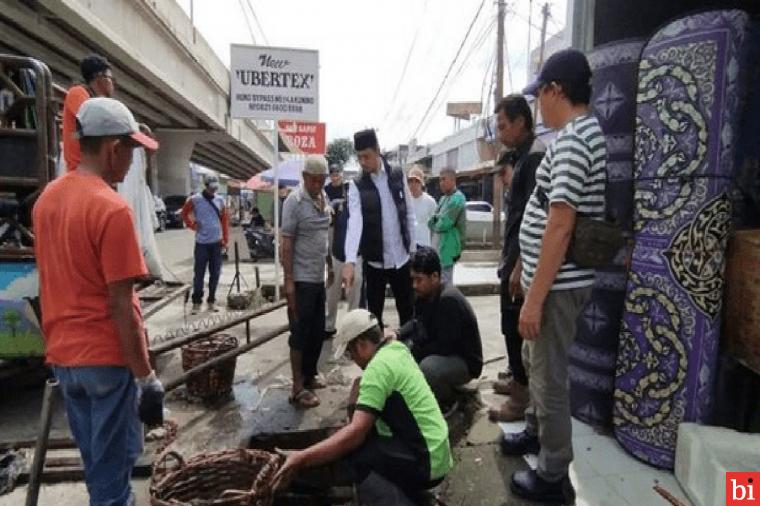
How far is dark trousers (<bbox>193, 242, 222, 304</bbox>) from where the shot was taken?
22.1ft

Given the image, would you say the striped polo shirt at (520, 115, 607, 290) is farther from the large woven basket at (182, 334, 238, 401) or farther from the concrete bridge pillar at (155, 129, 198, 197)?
the concrete bridge pillar at (155, 129, 198, 197)

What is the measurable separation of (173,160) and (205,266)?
19.5 m

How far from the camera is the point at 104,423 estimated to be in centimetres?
179

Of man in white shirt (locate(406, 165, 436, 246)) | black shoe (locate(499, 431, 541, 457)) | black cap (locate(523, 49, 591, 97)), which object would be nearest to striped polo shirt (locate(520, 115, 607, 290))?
black cap (locate(523, 49, 591, 97))

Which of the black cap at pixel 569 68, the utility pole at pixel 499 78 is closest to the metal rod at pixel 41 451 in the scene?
the black cap at pixel 569 68

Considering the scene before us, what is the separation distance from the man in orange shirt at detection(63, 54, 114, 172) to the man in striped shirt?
8.84ft

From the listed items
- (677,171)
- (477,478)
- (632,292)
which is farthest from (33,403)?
(677,171)

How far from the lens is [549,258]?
2.01m

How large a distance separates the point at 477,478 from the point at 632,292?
134 centimetres

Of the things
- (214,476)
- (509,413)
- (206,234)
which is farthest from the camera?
(206,234)

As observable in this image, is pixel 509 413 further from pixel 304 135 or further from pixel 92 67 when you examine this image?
pixel 304 135

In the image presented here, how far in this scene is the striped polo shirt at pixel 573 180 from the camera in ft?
6.56

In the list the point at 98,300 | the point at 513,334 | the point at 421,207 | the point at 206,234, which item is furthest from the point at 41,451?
the point at 206,234

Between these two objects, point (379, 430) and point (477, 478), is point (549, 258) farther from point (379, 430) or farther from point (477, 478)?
point (477, 478)
